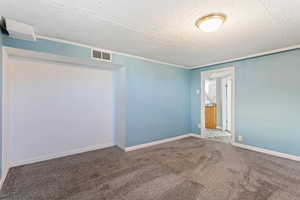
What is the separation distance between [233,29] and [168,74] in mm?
2177

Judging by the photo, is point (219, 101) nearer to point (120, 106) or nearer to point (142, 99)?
point (142, 99)

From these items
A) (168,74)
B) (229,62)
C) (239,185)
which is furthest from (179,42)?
(239,185)

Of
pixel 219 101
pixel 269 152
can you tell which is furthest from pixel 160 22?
pixel 219 101

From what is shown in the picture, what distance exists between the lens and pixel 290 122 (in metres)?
2.82

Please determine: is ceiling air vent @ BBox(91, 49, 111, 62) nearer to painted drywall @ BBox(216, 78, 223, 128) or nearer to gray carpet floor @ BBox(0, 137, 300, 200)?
gray carpet floor @ BBox(0, 137, 300, 200)

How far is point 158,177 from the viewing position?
219 centimetres

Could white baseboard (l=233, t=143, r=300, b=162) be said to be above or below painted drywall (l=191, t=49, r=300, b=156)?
below

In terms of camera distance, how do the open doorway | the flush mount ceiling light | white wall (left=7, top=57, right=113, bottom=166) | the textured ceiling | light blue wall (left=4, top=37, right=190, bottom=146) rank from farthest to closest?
the open doorway, light blue wall (left=4, top=37, right=190, bottom=146), white wall (left=7, top=57, right=113, bottom=166), the flush mount ceiling light, the textured ceiling

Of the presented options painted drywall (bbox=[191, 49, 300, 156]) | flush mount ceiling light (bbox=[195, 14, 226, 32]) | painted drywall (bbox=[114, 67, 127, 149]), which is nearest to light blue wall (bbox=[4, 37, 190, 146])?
painted drywall (bbox=[114, 67, 127, 149])

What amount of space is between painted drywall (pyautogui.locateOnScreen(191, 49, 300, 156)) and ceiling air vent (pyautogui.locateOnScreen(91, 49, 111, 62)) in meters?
3.18

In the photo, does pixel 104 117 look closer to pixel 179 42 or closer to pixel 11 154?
pixel 11 154

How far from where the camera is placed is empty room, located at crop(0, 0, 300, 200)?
5.77ft

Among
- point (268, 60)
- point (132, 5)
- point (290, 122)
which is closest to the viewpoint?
point (132, 5)

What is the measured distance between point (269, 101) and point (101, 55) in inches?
153
